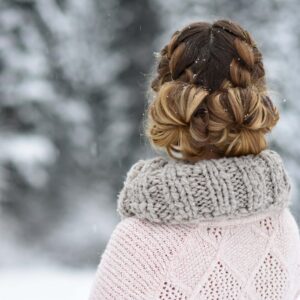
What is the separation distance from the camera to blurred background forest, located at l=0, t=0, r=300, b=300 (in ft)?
21.8

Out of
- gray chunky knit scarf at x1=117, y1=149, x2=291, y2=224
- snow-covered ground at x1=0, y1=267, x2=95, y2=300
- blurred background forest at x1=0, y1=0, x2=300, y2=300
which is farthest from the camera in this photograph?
blurred background forest at x1=0, y1=0, x2=300, y2=300

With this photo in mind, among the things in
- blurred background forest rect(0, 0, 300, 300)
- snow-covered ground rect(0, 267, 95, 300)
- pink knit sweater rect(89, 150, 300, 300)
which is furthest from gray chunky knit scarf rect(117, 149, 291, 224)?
blurred background forest rect(0, 0, 300, 300)

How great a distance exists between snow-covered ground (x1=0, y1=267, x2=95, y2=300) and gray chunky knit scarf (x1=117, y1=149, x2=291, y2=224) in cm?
438

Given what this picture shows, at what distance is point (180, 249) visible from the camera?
47.8 inches

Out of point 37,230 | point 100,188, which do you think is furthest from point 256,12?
point 37,230

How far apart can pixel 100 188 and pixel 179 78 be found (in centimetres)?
555

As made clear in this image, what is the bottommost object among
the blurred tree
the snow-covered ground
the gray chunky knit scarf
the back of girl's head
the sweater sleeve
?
the sweater sleeve

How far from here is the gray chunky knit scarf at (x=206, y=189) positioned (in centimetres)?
116

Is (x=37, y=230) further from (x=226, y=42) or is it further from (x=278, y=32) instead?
(x=226, y=42)

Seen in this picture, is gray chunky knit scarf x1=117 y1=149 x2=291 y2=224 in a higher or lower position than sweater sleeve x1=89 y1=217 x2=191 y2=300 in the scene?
higher

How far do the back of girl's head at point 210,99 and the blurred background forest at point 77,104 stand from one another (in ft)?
17.8

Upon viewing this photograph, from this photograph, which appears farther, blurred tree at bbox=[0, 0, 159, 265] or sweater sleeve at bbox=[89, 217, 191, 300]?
blurred tree at bbox=[0, 0, 159, 265]

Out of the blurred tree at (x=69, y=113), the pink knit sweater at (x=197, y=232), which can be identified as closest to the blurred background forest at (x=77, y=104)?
the blurred tree at (x=69, y=113)

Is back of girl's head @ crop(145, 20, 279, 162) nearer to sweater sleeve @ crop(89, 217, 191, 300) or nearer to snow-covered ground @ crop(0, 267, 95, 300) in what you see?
sweater sleeve @ crop(89, 217, 191, 300)
